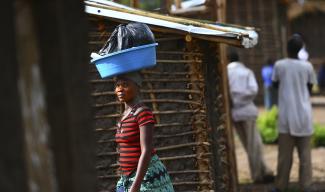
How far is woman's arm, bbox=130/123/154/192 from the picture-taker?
3.87 meters

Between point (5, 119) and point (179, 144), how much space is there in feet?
13.5

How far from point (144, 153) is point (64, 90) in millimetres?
2022

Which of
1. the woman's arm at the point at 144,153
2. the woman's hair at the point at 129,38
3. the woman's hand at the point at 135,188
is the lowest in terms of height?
the woman's hand at the point at 135,188

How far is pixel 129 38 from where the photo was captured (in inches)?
170

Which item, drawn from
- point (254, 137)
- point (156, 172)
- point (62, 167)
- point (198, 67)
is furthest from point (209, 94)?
point (62, 167)

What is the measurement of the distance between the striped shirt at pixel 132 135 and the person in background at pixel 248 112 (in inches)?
175

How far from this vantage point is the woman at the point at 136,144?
3.90m

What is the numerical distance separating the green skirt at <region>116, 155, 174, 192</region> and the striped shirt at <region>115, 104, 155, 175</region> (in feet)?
0.18

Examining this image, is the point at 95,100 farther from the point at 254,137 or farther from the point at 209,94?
the point at 254,137

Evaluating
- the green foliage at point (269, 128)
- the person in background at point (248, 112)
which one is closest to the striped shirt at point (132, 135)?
the person in background at point (248, 112)

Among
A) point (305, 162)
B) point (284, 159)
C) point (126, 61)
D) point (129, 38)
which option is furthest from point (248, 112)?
point (126, 61)

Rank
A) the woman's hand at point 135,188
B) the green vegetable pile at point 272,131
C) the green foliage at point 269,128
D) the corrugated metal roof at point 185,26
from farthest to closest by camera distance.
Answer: the green foliage at point 269,128 < the green vegetable pile at point 272,131 < the corrugated metal roof at point 185,26 < the woman's hand at point 135,188

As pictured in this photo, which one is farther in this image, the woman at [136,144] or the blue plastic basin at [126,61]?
the blue plastic basin at [126,61]

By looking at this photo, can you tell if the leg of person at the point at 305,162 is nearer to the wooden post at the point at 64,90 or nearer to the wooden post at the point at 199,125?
the wooden post at the point at 199,125
